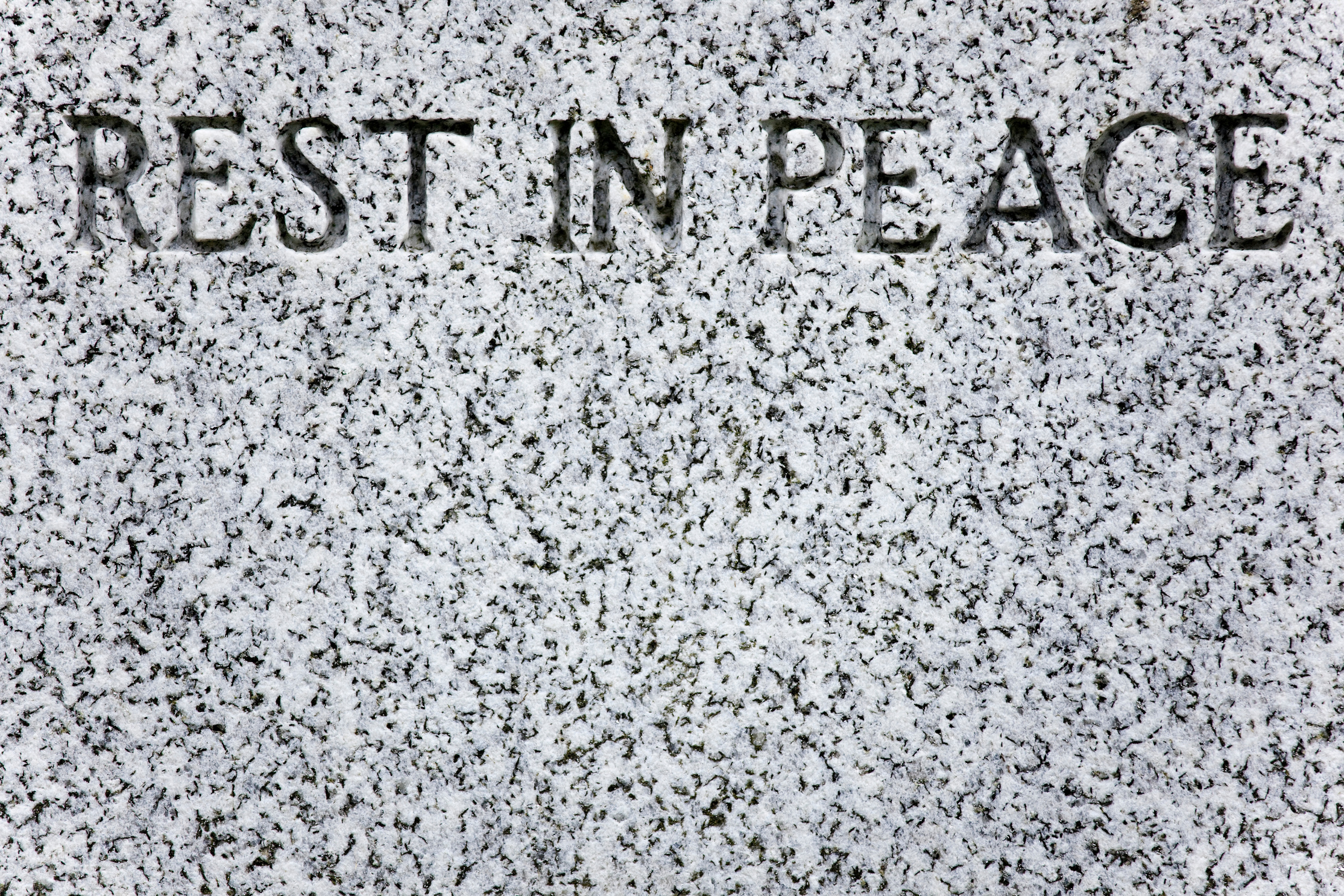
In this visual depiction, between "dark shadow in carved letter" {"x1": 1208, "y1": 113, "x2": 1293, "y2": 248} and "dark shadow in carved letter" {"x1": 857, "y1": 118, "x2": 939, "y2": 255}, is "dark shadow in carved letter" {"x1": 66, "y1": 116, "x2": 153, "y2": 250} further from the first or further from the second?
"dark shadow in carved letter" {"x1": 1208, "y1": 113, "x2": 1293, "y2": 248}

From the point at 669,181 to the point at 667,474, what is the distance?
17.9 inches

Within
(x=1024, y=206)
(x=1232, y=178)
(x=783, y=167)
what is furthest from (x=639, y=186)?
(x=1232, y=178)

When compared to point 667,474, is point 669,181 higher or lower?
higher

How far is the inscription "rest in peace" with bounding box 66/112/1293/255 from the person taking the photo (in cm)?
127

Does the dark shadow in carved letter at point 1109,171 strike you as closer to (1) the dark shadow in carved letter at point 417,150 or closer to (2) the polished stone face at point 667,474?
(2) the polished stone face at point 667,474

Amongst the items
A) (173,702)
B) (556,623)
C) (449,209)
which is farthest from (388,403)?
(173,702)

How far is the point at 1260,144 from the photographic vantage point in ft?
4.15

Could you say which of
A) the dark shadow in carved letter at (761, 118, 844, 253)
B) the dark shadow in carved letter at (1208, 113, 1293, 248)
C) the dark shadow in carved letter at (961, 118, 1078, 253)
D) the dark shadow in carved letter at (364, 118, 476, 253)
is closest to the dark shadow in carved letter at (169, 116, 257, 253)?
the dark shadow in carved letter at (364, 118, 476, 253)

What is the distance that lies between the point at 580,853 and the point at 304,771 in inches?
17.6

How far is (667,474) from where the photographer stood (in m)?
1.29

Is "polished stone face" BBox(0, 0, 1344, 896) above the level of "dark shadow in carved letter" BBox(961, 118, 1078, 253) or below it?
below

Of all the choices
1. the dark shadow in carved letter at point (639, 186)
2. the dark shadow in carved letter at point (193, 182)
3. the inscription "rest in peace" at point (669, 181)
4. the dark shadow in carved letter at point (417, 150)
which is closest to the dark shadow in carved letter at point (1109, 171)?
the inscription "rest in peace" at point (669, 181)

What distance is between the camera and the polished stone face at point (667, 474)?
1.27 metres

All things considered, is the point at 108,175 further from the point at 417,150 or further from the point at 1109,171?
the point at 1109,171
